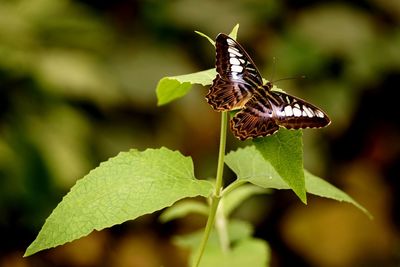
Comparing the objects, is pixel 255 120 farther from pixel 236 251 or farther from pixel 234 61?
pixel 236 251

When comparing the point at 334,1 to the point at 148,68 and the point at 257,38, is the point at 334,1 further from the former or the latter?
the point at 148,68

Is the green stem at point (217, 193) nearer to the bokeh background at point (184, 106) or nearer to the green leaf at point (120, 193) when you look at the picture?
the green leaf at point (120, 193)

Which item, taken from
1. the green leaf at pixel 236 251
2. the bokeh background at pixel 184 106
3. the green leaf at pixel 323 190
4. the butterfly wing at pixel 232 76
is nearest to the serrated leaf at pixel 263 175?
the green leaf at pixel 323 190

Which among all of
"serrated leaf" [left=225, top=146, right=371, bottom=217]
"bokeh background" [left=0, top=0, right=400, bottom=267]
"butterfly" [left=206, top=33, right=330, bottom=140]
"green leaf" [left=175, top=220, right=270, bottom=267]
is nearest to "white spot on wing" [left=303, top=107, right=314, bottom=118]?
"butterfly" [left=206, top=33, right=330, bottom=140]

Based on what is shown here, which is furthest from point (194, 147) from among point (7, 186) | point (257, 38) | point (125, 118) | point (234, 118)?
point (234, 118)

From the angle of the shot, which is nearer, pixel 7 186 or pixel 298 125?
pixel 298 125

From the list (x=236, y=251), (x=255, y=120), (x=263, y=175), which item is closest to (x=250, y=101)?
(x=255, y=120)
